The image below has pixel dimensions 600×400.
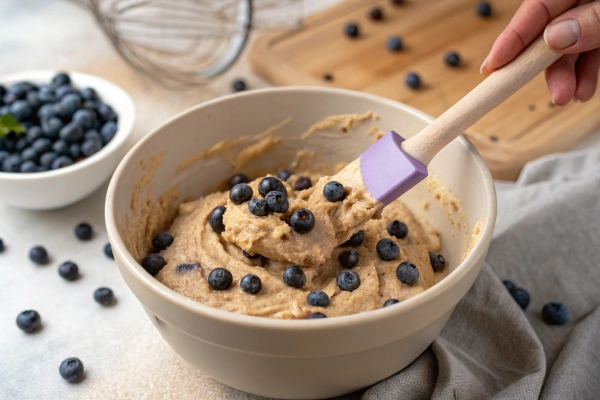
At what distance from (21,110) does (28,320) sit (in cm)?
106

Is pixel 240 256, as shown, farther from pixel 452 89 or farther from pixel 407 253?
pixel 452 89

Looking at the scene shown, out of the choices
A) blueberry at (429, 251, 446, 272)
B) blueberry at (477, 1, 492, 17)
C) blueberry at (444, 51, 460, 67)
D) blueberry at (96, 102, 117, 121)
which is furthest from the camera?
blueberry at (477, 1, 492, 17)

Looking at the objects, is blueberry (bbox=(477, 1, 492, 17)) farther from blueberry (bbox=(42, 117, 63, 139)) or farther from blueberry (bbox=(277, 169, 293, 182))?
blueberry (bbox=(42, 117, 63, 139))

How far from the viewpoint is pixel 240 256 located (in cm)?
184

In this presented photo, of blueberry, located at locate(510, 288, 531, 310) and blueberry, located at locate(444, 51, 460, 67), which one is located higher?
blueberry, located at locate(444, 51, 460, 67)

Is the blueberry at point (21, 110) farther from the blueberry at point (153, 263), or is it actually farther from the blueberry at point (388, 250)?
the blueberry at point (388, 250)

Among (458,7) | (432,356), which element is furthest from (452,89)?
(432,356)

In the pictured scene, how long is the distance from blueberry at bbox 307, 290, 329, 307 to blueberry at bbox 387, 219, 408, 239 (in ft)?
1.41

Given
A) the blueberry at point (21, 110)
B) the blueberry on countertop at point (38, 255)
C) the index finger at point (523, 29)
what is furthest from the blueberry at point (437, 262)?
the blueberry at point (21, 110)

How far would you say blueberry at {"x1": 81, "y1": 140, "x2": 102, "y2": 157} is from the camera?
101 inches

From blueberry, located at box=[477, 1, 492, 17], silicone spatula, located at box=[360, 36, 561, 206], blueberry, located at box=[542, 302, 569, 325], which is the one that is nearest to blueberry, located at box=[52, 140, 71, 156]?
silicone spatula, located at box=[360, 36, 561, 206]

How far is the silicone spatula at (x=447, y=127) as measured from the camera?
176 cm

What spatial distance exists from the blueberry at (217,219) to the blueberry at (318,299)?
0.40 meters

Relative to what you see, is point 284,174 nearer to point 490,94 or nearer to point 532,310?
point 490,94
